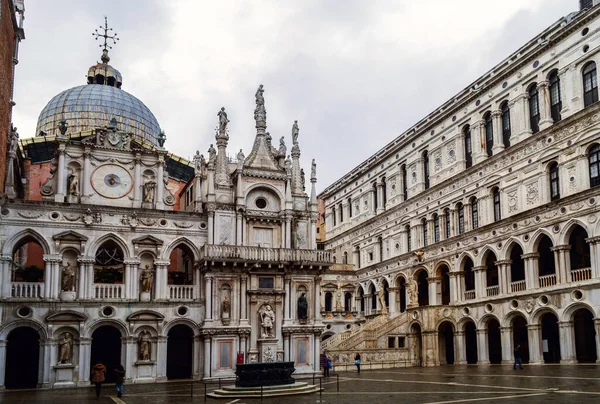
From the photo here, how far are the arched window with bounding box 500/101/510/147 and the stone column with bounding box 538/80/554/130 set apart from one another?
377 centimetres

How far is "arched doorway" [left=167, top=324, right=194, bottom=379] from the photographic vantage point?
40938 mm

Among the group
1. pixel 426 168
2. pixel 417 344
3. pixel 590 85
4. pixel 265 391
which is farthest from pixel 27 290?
pixel 590 85

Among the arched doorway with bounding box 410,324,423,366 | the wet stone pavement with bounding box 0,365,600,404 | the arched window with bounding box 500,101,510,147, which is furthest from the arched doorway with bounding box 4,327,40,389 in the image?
the arched window with bounding box 500,101,510,147

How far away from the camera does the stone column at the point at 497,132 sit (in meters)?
45.8

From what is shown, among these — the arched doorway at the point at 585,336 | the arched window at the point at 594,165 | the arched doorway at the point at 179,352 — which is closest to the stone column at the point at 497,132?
the arched window at the point at 594,165

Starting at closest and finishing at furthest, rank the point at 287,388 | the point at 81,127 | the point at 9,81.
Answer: the point at 287,388 → the point at 9,81 → the point at 81,127

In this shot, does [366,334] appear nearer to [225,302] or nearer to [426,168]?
[225,302]

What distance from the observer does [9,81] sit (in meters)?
40.9

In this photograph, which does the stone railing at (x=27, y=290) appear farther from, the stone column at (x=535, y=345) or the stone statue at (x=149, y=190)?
the stone column at (x=535, y=345)

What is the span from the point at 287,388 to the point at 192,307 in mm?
13389

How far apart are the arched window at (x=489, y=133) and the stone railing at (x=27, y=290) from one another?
99.0ft

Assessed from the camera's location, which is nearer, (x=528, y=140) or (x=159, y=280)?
(x=159, y=280)

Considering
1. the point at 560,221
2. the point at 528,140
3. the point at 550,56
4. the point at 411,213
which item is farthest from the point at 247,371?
the point at 411,213

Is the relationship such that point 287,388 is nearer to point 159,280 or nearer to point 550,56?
point 159,280
